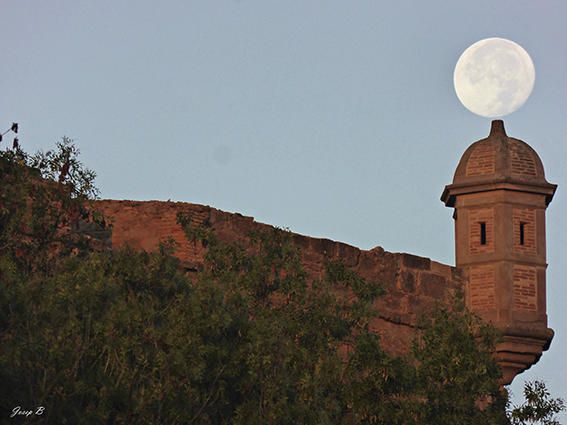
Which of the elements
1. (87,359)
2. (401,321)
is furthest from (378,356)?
(401,321)

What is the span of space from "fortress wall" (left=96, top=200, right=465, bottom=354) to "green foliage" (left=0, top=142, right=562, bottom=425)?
2703 millimetres

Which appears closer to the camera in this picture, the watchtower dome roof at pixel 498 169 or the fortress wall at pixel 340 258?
the fortress wall at pixel 340 258

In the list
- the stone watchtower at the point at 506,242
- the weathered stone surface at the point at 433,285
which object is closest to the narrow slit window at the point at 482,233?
the stone watchtower at the point at 506,242

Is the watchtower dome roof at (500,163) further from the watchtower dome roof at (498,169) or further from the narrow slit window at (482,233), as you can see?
the narrow slit window at (482,233)

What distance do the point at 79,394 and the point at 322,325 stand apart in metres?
3.38

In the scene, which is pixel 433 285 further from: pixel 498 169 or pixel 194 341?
pixel 194 341

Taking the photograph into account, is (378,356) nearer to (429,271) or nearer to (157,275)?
(157,275)

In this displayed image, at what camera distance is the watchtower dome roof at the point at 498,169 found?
23.5m

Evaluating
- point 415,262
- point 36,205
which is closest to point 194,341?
point 36,205

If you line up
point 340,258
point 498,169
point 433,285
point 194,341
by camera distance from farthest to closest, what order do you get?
point 433,285 < point 498,169 < point 340,258 < point 194,341

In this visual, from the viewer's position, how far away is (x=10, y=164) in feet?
56.3

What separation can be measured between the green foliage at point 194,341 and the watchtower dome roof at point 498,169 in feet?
15.9

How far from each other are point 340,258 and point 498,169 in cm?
241

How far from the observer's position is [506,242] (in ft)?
76.8
